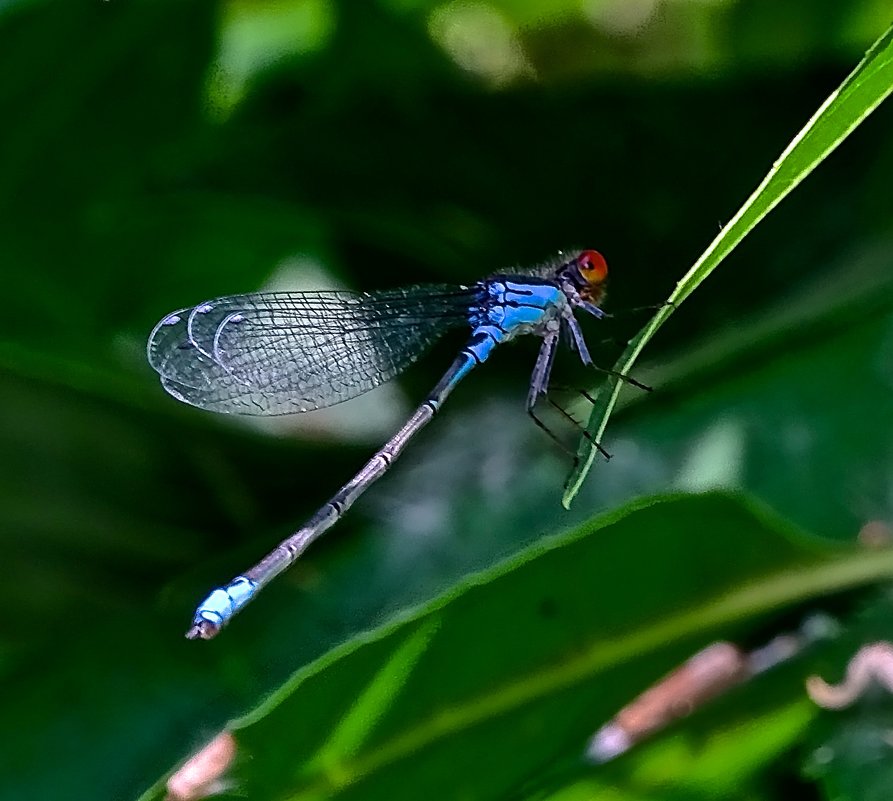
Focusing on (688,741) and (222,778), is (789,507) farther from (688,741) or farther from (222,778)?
(222,778)

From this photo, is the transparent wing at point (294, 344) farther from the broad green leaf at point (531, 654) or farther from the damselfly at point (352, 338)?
the broad green leaf at point (531, 654)

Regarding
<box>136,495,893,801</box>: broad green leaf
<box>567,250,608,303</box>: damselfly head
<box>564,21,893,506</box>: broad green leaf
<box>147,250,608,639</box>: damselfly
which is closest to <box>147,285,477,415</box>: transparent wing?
<box>147,250,608,639</box>: damselfly

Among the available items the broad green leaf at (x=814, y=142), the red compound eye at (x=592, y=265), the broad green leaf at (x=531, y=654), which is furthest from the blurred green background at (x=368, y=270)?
the broad green leaf at (x=814, y=142)

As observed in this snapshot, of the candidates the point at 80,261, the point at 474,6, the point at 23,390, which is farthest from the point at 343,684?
the point at 474,6

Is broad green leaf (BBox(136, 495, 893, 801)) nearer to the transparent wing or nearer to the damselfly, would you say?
the damselfly

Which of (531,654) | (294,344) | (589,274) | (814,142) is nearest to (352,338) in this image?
(294,344)
